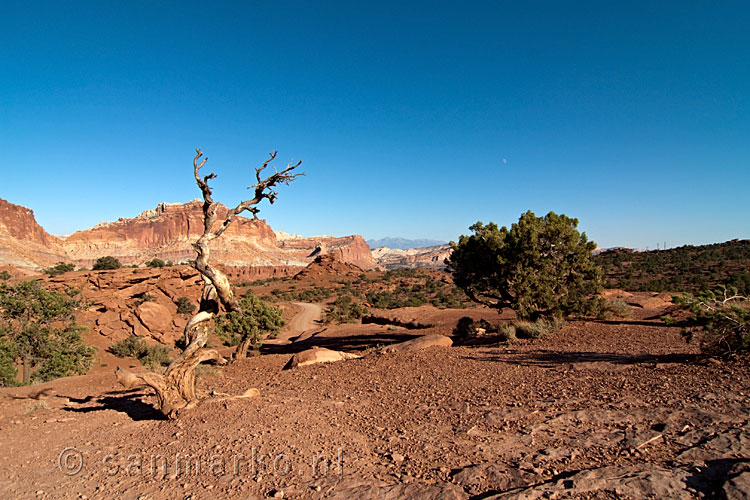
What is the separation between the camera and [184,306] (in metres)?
29.4

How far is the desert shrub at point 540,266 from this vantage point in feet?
47.0

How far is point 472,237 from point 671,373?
387 inches

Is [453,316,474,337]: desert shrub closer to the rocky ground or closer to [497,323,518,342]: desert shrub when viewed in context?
Answer: [497,323,518,342]: desert shrub

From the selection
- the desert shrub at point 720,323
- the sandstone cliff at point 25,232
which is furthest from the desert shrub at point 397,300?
the sandstone cliff at point 25,232

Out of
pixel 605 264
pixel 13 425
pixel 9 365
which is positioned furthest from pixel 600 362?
pixel 605 264

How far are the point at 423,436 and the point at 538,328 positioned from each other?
922 centimetres

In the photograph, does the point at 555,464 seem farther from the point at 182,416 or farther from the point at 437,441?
the point at 182,416

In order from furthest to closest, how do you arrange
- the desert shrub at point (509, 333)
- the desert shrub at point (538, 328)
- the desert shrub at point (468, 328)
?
the desert shrub at point (468, 328), the desert shrub at point (538, 328), the desert shrub at point (509, 333)

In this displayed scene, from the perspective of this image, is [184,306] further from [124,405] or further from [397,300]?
[124,405]

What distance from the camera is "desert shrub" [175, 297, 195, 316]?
2889 centimetres

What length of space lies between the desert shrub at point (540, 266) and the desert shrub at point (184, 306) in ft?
75.4

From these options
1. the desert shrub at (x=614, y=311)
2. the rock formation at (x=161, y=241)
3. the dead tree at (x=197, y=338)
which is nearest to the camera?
the dead tree at (x=197, y=338)

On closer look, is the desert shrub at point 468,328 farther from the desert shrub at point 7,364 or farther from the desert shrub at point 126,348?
the desert shrub at point 126,348

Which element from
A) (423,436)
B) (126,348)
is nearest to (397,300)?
(126,348)
